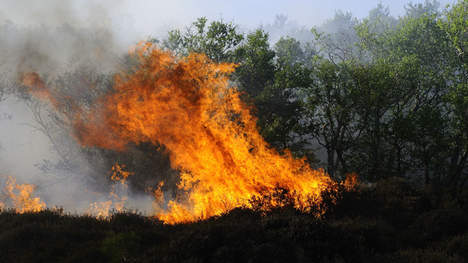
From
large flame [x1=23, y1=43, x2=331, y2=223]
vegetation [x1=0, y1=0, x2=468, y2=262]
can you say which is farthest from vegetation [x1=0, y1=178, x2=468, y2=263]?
large flame [x1=23, y1=43, x2=331, y2=223]

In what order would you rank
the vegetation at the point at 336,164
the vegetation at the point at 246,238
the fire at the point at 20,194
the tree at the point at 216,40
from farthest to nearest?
the tree at the point at 216,40 → the fire at the point at 20,194 → the vegetation at the point at 336,164 → the vegetation at the point at 246,238

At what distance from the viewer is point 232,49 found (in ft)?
89.0

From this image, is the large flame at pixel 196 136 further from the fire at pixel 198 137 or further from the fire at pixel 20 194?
the fire at pixel 20 194

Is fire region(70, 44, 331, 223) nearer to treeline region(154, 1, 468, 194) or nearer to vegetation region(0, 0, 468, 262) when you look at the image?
vegetation region(0, 0, 468, 262)

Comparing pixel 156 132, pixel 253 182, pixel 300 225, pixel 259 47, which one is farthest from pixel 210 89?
pixel 300 225

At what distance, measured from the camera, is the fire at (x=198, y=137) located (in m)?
14.1

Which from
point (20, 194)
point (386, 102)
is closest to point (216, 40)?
point (386, 102)

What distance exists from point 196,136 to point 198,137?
0.42ft

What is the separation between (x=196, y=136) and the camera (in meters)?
15.1

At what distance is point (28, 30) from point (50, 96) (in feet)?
13.6

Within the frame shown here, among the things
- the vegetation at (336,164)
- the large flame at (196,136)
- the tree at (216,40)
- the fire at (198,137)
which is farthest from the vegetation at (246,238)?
the tree at (216,40)

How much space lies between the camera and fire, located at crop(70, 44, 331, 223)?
46.1 feet

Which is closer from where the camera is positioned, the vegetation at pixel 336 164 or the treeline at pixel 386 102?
the vegetation at pixel 336 164

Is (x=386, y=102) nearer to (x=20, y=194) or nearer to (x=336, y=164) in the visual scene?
(x=336, y=164)
